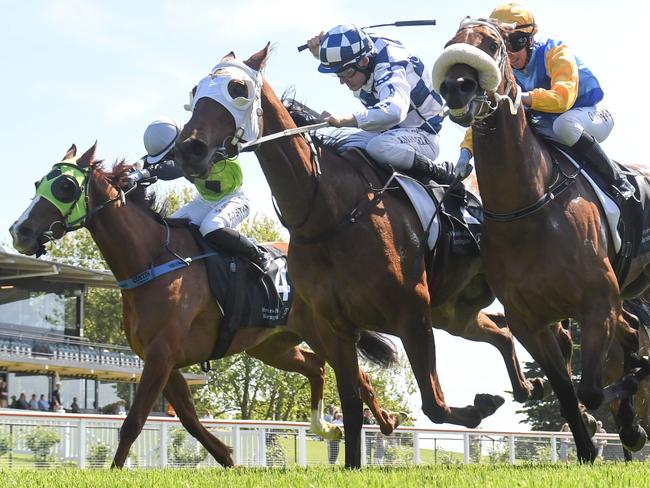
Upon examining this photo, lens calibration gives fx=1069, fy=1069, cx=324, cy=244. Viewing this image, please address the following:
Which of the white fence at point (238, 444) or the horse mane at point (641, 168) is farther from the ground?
the horse mane at point (641, 168)

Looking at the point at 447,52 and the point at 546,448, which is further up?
the point at 447,52

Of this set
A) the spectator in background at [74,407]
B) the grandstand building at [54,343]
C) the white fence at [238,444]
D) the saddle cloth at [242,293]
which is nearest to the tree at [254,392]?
the grandstand building at [54,343]

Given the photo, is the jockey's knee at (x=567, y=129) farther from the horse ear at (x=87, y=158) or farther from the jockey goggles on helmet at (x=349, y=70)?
the horse ear at (x=87, y=158)

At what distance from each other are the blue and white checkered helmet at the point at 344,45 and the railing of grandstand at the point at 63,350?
29872 mm

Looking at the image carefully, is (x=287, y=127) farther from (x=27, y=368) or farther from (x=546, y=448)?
(x=27, y=368)

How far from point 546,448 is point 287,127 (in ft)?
38.8

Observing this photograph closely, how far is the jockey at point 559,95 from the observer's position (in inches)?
282

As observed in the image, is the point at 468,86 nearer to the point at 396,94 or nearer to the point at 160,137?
the point at 396,94

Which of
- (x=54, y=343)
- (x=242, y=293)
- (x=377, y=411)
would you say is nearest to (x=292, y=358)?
(x=242, y=293)

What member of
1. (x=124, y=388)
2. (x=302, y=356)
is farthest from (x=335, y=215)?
(x=124, y=388)

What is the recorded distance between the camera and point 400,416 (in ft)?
34.0

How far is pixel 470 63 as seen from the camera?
6.36m

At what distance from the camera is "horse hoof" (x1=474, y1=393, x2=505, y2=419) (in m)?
7.02

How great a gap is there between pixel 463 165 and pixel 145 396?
3429 mm
